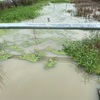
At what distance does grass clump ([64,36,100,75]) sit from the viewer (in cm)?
349

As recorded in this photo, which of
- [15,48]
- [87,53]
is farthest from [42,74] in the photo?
[15,48]

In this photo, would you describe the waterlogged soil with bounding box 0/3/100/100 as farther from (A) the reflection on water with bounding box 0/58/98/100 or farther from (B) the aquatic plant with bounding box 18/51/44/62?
(B) the aquatic plant with bounding box 18/51/44/62

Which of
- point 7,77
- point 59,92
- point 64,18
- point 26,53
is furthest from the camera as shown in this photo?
point 64,18

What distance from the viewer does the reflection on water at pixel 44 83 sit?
9.63 feet

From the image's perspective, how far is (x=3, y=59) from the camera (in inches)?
158

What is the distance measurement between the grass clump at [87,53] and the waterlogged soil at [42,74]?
0.41 feet

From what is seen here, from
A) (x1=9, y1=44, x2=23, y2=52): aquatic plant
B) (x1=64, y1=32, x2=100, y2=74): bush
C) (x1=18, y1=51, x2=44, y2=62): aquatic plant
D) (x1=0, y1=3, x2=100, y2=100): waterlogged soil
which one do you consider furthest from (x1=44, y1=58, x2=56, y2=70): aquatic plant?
(x1=9, y1=44, x2=23, y2=52): aquatic plant

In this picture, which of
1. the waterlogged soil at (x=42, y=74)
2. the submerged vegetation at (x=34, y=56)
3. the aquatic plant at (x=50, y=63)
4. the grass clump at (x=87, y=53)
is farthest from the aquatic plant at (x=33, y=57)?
the grass clump at (x=87, y=53)

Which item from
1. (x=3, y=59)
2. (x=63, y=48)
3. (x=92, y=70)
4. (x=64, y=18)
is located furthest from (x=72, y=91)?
(x=64, y=18)

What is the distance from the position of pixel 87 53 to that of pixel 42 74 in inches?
39.5

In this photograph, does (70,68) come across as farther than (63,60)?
No

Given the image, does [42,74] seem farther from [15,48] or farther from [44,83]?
[15,48]

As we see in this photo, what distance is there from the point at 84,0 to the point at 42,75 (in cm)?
631

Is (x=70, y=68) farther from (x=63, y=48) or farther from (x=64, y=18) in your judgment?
(x=64, y=18)
